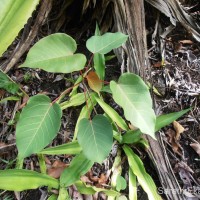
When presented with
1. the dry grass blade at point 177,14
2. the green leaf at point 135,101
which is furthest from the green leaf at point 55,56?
the dry grass blade at point 177,14

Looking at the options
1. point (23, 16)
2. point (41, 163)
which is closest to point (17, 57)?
point (23, 16)

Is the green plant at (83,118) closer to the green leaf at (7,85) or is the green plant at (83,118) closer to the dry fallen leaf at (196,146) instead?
the green leaf at (7,85)

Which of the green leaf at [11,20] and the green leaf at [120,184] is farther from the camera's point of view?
the green leaf at [120,184]

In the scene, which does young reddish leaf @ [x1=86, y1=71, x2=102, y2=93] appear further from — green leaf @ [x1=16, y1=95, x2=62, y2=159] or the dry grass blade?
the dry grass blade

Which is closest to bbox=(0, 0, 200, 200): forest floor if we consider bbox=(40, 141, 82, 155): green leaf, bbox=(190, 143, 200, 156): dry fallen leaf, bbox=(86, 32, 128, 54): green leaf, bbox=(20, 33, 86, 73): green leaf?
bbox=(190, 143, 200, 156): dry fallen leaf

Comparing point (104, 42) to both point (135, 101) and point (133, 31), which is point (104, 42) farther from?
point (133, 31)

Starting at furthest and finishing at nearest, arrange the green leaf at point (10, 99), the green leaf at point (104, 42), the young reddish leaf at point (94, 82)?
the green leaf at point (10, 99)
the young reddish leaf at point (94, 82)
the green leaf at point (104, 42)
